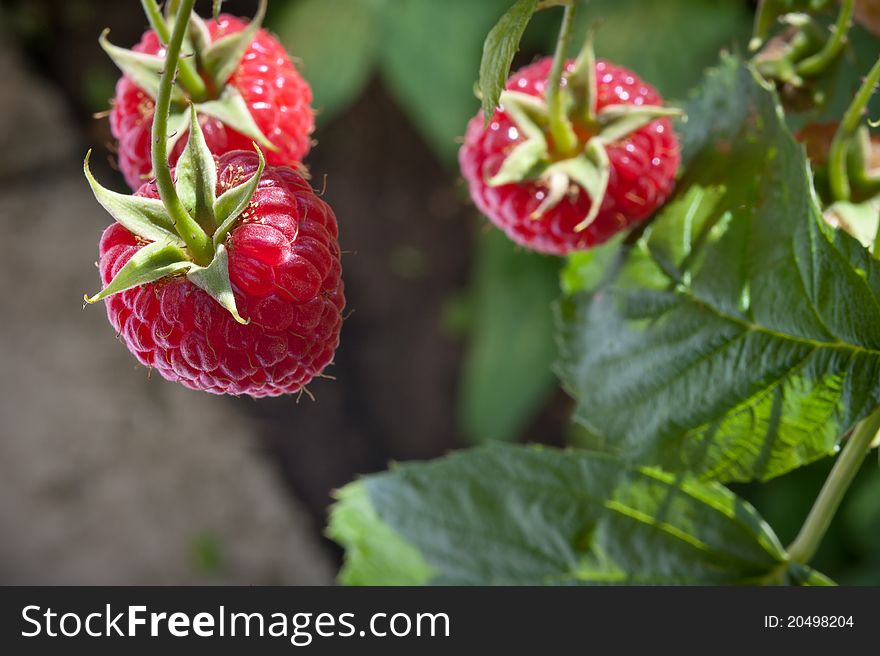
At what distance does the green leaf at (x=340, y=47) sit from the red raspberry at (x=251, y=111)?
3.79 ft

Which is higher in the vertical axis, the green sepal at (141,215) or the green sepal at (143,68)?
the green sepal at (143,68)

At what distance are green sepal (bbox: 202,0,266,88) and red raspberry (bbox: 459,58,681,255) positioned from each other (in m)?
0.15

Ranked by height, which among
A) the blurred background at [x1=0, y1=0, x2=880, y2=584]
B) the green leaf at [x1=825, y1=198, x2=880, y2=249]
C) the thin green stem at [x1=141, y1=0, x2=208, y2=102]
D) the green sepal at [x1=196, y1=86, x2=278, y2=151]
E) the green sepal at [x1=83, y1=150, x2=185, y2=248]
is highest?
the thin green stem at [x1=141, y1=0, x2=208, y2=102]

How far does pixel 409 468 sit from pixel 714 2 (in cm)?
85

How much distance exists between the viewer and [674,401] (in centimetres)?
62

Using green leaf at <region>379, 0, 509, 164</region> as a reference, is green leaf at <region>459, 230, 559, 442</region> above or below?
below

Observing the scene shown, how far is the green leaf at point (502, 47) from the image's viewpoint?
41 cm

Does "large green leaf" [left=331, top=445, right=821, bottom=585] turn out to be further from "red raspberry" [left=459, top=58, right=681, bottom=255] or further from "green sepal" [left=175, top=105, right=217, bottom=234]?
"green sepal" [left=175, top=105, right=217, bottom=234]

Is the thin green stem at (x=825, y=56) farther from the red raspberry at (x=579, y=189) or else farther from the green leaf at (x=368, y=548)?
the green leaf at (x=368, y=548)

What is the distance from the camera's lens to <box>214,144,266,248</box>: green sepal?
1.39 ft

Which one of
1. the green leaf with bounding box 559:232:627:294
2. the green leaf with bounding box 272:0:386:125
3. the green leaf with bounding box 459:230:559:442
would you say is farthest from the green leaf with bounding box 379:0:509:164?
the green leaf with bounding box 559:232:627:294

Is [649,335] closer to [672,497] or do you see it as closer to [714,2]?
[672,497]

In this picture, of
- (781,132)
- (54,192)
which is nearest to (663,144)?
(781,132)

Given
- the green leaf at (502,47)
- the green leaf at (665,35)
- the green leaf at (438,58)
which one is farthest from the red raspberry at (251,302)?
the green leaf at (438,58)
